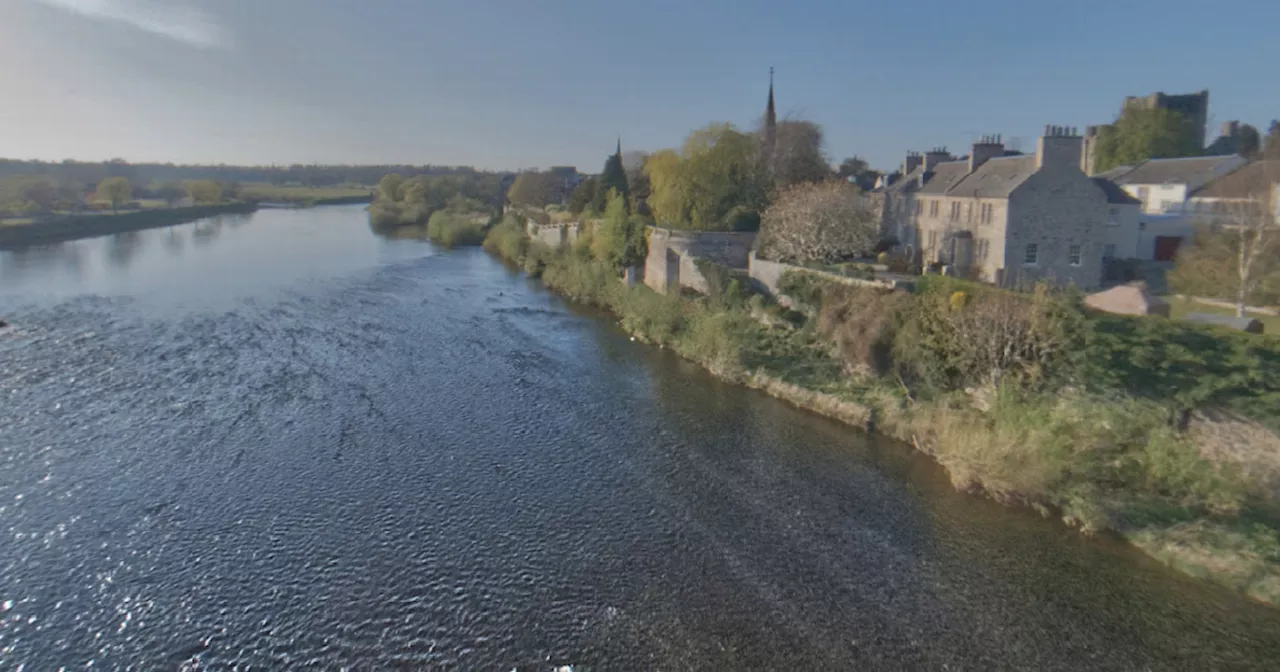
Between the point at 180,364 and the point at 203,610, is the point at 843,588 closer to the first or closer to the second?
the point at 203,610

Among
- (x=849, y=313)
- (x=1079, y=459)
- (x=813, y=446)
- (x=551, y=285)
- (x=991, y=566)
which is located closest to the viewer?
(x=991, y=566)

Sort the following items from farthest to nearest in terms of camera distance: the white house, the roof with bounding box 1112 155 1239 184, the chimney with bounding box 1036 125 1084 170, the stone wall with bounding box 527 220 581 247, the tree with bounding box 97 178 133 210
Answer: the tree with bounding box 97 178 133 210
the stone wall with bounding box 527 220 581 247
the roof with bounding box 1112 155 1239 184
the white house
the chimney with bounding box 1036 125 1084 170

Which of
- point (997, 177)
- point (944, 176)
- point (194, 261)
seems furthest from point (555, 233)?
point (997, 177)

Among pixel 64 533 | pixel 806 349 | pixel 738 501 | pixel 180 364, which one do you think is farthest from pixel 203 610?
pixel 806 349

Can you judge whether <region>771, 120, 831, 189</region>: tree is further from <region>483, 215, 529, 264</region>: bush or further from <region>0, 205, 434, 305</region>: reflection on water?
<region>0, 205, 434, 305</region>: reflection on water

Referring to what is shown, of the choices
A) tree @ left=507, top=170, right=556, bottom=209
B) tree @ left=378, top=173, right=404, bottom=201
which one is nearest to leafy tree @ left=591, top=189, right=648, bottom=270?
tree @ left=507, top=170, right=556, bottom=209

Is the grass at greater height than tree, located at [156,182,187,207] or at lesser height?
lesser
